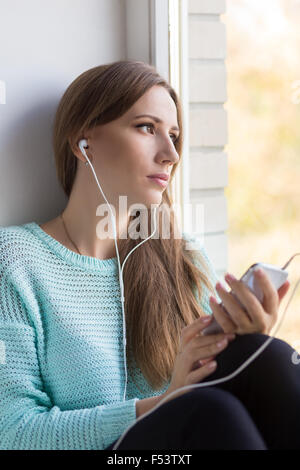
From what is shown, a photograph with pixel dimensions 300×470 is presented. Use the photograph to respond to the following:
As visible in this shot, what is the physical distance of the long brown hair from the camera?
1130 mm

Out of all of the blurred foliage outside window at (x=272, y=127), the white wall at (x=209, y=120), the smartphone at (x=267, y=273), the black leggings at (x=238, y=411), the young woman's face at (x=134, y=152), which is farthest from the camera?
the white wall at (x=209, y=120)

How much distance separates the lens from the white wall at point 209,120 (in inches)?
57.2

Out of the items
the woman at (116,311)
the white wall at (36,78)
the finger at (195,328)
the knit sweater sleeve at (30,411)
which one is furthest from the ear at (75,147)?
the finger at (195,328)

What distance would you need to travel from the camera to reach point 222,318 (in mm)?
938

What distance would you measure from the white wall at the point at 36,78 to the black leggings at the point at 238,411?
0.57 metres

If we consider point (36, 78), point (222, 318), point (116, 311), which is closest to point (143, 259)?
point (116, 311)

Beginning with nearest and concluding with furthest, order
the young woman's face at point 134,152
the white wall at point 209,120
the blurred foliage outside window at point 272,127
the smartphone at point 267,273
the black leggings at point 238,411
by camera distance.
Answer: the black leggings at point 238,411, the smartphone at point 267,273, the young woman's face at point 134,152, the blurred foliage outside window at point 272,127, the white wall at point 209,120

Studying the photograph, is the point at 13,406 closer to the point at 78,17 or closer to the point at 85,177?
the point at 85,177

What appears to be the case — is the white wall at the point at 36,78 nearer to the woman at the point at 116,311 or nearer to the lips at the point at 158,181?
the woman at the point at 116,311

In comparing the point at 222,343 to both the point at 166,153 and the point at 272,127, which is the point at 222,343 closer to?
the point at 166,153

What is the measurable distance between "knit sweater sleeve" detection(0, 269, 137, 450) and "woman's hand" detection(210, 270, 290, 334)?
0.24m

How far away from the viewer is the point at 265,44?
1312 mm
